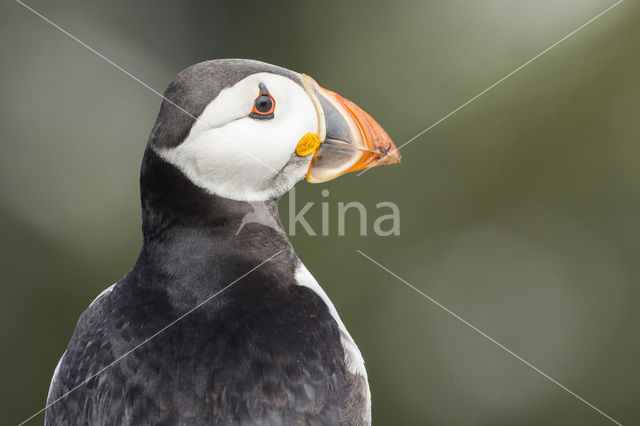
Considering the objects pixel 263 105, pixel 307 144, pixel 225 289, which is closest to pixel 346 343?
pixel 225 289

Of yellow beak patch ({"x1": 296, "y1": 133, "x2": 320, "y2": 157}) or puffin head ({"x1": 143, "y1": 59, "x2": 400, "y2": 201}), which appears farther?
yellow beak patch ({"x1": 296, "y1": 133, "x2": 320, "y2": 157})

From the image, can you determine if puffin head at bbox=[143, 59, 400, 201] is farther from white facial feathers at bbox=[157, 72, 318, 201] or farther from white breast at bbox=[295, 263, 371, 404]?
white breast at bbox=[295, 263, 371, 404]

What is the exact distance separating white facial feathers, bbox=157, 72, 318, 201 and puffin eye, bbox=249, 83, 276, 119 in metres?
0.01

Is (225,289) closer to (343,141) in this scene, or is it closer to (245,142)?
(245,142)

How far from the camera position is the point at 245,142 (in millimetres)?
1649

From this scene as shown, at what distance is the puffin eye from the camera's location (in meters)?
1.66

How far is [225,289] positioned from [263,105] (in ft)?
1.56

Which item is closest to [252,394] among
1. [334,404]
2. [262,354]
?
[262,354]

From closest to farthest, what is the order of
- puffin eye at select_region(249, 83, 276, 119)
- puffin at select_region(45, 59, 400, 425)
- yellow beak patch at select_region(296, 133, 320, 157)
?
1. puffin at select_region(45, 59, 400, 425)
2. puffin eye at select_region(249, 83, 276, 119)
3. yellow beak patch at select_region(296, 133, 320, 157)

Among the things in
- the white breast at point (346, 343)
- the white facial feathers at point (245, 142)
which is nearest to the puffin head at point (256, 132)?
the white facial feathers at point (245, 142)

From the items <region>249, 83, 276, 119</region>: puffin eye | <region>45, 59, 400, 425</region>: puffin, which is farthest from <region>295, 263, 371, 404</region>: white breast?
<region>249, 83, 276, 119</region>: puffin eye

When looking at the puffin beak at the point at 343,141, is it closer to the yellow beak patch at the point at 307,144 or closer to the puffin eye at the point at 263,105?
the yellow beak patch at the point at 307,144

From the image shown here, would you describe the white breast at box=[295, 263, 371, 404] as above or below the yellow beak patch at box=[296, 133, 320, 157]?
below

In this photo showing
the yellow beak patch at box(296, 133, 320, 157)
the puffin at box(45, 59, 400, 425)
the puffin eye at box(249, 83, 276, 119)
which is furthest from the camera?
the yellow beak patch at box(296, 133, 320, 157)
